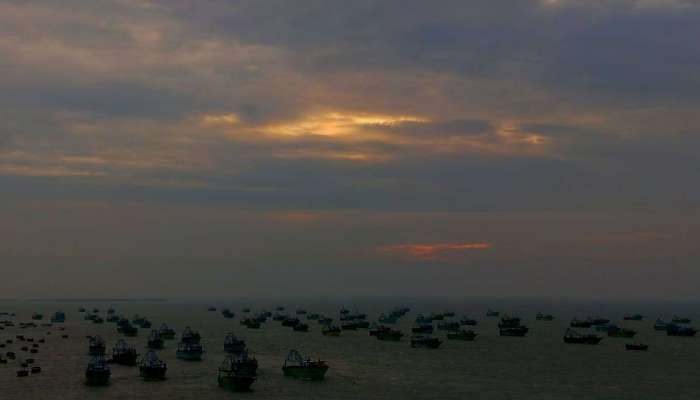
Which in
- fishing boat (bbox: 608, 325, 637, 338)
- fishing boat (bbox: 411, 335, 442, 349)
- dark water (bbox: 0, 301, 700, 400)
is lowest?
dark water (bbox: 0, 301, 700, 400)

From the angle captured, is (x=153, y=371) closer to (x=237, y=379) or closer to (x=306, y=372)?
(x=237, y=379)

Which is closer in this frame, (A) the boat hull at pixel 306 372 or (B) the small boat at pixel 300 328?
(A) the boat hull at pixel 306 372

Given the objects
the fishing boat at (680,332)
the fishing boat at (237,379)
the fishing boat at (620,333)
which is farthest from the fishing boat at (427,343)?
the fishing boat at (680,332)

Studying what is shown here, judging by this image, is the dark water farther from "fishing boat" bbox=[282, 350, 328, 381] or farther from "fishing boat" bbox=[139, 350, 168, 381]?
"fishing boat" bbox=[282, 350, 328, 381]

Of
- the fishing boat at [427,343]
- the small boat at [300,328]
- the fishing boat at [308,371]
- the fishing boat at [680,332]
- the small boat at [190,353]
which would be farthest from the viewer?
the small boat at [300,328]

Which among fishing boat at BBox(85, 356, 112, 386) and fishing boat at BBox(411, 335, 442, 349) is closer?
fishing boat at BBox(85, 356, 112, 386)

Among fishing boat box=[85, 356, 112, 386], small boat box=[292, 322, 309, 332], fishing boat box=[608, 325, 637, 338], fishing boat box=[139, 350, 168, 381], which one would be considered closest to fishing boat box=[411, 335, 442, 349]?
small boat box=[292, 322, 309, 332]

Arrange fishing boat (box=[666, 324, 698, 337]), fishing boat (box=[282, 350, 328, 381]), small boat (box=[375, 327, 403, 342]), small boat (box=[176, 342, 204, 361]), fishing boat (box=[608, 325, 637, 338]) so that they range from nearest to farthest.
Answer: fishing boat (box=[282, 350, 328, 381]), small boat (box=[176, 342, 204, 361]), small boat (box=[375, 327, 403, 342]), fishing boat (box=[608, 325, 637, 338]), fishing boat (box=[666, 324, 698, 337])

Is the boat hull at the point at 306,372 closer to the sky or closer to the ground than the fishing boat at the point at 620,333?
closer to the ground

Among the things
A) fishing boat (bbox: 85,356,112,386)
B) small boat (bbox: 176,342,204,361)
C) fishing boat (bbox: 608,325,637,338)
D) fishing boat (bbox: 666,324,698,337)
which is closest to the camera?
fishing boat (bbox: 85,356,112,386)

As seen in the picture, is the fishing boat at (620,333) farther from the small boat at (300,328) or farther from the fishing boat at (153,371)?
the fishing boat at (153,371)

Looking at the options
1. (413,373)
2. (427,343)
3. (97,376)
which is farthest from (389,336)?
(97,376)

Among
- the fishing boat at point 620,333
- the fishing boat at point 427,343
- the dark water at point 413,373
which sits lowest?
the dark water at point 413,373
